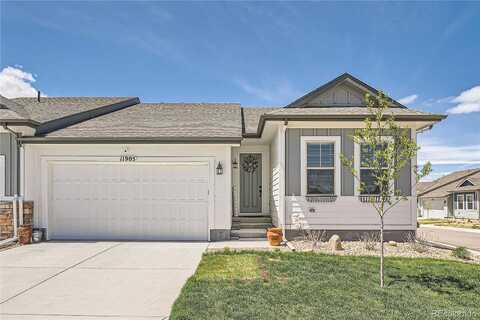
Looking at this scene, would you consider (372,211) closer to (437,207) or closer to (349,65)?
(349,65)

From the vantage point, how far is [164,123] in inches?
437

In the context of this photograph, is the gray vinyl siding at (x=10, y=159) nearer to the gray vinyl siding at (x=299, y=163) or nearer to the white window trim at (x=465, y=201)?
the gray vinyl siding at (x=299, y=163)

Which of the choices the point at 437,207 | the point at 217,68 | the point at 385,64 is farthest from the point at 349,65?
the point at 437,207

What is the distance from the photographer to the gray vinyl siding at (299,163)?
9.46 m

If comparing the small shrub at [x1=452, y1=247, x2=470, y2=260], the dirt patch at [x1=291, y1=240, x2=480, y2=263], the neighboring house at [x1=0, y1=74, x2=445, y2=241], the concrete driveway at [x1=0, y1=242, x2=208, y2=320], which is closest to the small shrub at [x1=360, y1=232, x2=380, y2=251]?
the dirt patch at [x1=291, y1=240, x2=480, y2=263]

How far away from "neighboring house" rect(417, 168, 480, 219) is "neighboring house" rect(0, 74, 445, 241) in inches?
848

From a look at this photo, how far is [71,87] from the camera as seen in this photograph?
16766 mm

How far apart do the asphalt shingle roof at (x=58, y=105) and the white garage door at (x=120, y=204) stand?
2175 mm

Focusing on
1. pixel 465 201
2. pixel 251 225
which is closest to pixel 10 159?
pixel 251 225

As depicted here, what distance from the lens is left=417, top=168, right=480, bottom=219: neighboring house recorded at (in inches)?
1139

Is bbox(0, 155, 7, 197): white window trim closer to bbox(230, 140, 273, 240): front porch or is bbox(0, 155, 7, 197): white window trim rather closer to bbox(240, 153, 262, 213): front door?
bbox(230, 140, 273, 240): front porch

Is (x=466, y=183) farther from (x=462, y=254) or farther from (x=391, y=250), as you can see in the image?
(x=391, y=250)

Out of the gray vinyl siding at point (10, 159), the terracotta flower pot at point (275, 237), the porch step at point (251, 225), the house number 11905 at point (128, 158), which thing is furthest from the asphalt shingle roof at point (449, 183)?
the gray vinyl siding at point (10, 159)

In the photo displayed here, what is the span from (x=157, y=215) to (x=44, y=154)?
375 cm
